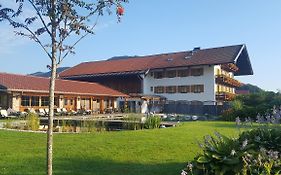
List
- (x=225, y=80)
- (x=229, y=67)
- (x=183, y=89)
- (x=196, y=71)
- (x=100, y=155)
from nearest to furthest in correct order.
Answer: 1. (x=100, y=155)
2. (x=196, y=71)
3. (x=183, y=89)
4. (x=225, y=80)
5. (x=229, y=67)

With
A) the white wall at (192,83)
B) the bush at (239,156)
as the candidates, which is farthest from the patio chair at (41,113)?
the bush at (239,156)

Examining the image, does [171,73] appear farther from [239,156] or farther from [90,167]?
[239,156]

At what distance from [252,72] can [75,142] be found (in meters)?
39.4

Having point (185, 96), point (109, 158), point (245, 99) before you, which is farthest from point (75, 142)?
point (185, 96)

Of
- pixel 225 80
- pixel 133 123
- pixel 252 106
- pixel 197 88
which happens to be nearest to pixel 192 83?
pixel 197 88

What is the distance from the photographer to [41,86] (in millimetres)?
30938

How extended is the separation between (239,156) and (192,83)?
34448 millimetres

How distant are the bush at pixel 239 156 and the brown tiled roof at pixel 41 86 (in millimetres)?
23751

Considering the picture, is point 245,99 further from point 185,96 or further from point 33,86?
point 33,86

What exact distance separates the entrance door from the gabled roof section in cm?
1068

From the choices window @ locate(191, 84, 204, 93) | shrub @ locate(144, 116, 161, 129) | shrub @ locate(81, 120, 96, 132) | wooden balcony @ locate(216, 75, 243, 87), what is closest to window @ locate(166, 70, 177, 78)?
window @ locate(191, 84, 204, 93)

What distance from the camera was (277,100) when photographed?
90.4 feet

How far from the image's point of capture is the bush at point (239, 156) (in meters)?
4.84

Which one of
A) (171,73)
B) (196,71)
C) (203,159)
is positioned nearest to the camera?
(203,159)
